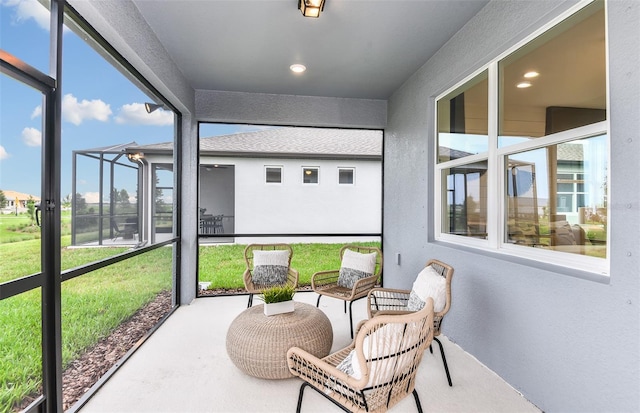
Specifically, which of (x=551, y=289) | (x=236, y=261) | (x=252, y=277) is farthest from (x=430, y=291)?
(x=236, y=261)

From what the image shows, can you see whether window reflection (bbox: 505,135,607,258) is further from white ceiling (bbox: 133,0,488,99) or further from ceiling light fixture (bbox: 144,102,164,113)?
ceiling light fixture (bbox: 144,102,164,113)

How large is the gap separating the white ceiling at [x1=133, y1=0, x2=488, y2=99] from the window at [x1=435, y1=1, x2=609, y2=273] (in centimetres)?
63

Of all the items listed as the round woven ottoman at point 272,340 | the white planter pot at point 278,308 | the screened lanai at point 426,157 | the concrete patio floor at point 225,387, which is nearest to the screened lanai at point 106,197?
the screened lanai at point 426,157

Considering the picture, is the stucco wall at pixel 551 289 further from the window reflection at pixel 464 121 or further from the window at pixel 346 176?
the window at pixel 346 176

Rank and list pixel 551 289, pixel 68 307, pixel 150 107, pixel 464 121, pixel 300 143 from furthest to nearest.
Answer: pixel 300 143
pixel 150 107
pixel 464 121
pixel 68 307
pixel 551 289

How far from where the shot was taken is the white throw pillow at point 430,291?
7.41ft

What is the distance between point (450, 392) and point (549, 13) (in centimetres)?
251

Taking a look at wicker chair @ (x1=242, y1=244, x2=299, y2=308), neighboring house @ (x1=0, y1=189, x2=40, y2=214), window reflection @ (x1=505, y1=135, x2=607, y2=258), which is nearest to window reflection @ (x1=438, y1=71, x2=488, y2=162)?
window reflection @ (x1=505, y1=135, x2=607, y2=258)

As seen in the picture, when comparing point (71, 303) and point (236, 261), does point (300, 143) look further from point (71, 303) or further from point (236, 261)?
point (71, 303)

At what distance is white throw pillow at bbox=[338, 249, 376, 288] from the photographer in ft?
11.6

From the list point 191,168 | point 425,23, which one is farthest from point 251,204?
point 425,23

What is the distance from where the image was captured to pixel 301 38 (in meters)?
2.90

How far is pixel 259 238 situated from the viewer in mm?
4668

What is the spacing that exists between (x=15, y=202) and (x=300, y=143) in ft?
11.8
